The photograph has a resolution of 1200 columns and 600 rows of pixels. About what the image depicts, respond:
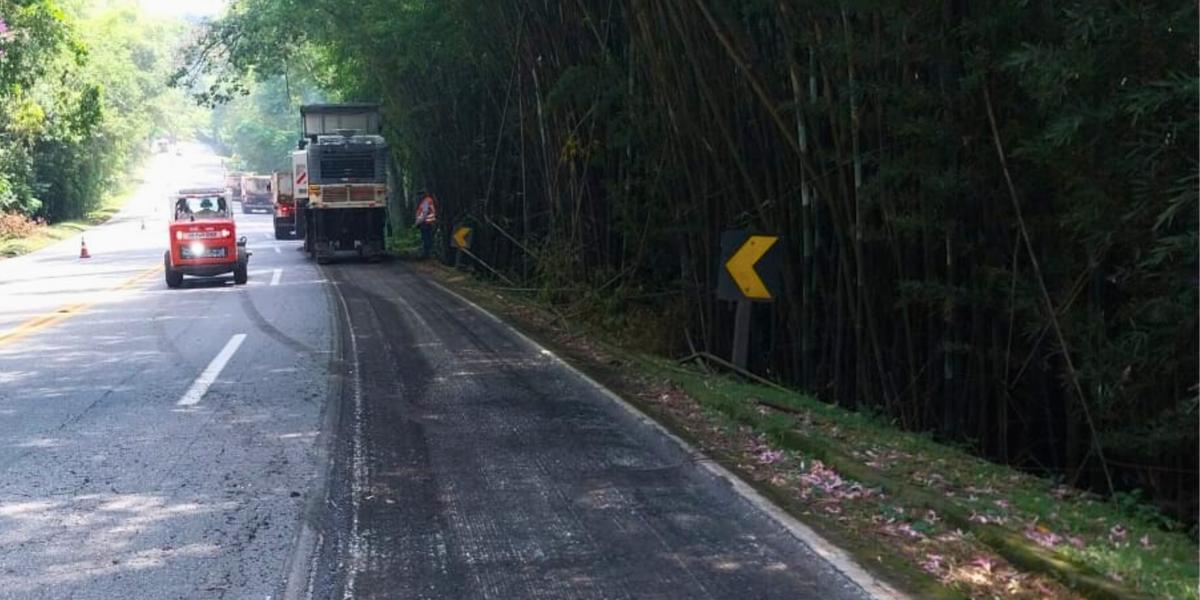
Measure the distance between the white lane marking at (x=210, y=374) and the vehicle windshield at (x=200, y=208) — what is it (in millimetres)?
9706

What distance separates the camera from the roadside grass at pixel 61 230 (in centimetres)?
4379

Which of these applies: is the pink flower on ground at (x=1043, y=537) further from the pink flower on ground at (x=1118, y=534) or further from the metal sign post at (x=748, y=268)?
the metal sign post at (x=748, y=268)

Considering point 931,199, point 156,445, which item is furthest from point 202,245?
point 931,199

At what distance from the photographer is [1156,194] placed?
262 inches

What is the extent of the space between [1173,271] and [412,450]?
15.8ft

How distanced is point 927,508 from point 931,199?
10.0 ft

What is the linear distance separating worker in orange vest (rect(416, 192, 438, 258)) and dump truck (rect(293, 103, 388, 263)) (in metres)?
0.91

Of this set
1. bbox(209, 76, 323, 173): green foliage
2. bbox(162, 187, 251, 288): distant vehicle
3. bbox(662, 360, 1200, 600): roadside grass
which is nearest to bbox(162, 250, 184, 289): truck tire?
bbox(162, 187, 251, 288): distant vehicle

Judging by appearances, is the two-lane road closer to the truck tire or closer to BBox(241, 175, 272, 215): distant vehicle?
the truck tire

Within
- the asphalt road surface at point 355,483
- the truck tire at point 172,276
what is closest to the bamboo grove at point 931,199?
the asphalt road surface at point 355,483

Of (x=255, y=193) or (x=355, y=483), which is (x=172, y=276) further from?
(x=255, y=193)

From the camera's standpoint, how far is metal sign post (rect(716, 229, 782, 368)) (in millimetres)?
11023

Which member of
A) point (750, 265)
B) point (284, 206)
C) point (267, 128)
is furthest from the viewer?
point (267, 128)

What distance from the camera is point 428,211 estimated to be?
31.4 metres
